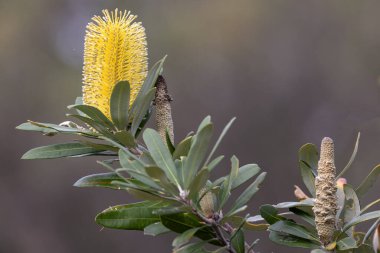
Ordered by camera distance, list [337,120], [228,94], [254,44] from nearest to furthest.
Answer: [337,120] → [228,94] → [254,44]

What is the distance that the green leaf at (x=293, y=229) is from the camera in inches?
27.5

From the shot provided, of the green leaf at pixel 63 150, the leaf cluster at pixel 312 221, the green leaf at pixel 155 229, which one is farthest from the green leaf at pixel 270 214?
the green leaf at pixel 63 150

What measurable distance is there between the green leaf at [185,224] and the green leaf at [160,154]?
4 centimetres

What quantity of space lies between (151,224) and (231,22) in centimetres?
1160

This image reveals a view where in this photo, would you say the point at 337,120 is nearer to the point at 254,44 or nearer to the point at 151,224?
the point at 254,44

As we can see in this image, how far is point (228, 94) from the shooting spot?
11375 mm

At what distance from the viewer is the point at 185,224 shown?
2.21 feet

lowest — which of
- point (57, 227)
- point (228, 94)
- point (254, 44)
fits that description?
point (57, 227)

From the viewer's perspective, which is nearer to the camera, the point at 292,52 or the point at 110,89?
the point at 110,89

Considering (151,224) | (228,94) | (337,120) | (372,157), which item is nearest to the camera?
(151,224)

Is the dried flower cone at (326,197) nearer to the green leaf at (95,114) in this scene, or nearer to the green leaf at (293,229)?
the green leaf at (293,229)

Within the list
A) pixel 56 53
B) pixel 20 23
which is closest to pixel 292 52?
pixel 56 53

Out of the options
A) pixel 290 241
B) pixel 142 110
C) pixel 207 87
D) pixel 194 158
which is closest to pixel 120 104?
pixel 142 110

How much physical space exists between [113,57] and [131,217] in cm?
19
